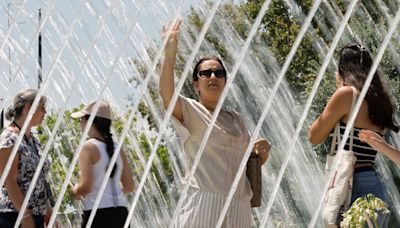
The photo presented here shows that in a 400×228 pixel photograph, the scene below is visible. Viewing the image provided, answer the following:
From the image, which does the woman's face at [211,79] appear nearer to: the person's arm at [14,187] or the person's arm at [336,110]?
the person's arm at [336,110]

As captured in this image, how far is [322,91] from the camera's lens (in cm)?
1380

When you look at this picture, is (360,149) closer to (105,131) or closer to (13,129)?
(105,131)

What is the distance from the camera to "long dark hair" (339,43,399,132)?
5043mm

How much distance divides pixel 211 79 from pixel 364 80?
28.0 inches

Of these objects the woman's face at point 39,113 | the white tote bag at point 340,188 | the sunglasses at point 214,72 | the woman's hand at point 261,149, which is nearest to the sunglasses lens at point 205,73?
the sunglasses at point 214,72

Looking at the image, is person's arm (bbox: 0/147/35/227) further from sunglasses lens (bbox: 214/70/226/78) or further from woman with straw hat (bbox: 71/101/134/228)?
sunglasses lens (bbox: 214/70/226/78)

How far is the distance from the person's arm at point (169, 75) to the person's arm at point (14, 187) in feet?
3.55

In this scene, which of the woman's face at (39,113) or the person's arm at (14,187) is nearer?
the person's arm at (14,187)

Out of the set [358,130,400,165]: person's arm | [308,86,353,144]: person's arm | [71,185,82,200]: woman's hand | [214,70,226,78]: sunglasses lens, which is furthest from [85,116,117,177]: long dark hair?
[358,130,400,165]: person's arm

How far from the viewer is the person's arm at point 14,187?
19.4 feet

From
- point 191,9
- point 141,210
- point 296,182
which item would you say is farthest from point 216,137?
point 191,9

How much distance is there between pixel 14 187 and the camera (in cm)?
591

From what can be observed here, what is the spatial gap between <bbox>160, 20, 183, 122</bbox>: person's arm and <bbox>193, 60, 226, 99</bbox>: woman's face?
0.56ft

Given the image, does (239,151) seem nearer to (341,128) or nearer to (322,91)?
(341,128)
